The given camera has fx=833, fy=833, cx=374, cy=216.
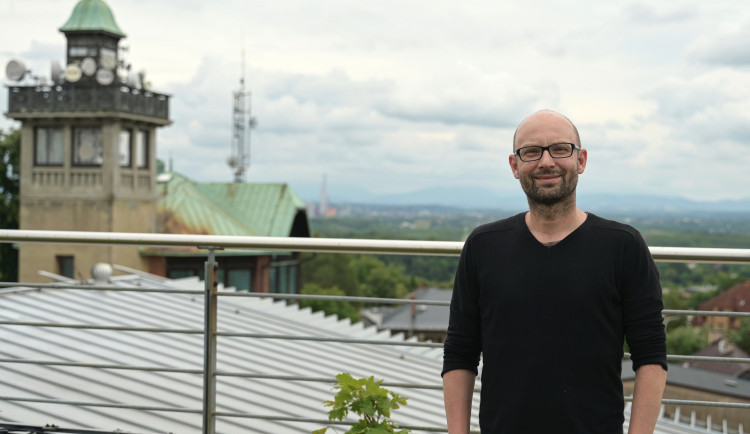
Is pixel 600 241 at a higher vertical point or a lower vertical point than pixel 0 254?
higher

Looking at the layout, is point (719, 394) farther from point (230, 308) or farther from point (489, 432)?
point (489, 432)

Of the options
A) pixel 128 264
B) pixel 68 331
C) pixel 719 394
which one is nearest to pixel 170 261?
pixel 128 264

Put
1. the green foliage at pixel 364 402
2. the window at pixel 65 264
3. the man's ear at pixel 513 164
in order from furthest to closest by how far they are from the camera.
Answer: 1. the window at pixel 65 264
2. the green foliage at pixel 364 402
3. the man's ear at pixel 513 164

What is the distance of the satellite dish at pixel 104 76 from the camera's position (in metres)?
32.8

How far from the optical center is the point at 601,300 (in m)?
2.27

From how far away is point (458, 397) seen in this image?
250cm

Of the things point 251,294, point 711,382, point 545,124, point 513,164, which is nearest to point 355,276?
point 711,382

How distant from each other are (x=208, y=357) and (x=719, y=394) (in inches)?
2845

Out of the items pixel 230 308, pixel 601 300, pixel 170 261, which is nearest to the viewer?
pixel 601 300

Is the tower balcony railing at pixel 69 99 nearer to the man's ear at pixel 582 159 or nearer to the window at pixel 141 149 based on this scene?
the window at pixel 141 149

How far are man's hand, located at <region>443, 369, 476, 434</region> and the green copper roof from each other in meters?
34.2

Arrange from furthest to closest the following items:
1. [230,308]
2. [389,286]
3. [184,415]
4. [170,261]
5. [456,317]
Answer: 1. [389,286]
2. [170,261]
3. [230,308]
4. [184,415]
5. [456,317]

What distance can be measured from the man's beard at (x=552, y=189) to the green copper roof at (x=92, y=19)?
34266 mm

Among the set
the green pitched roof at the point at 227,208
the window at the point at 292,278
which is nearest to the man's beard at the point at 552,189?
the green pitched roof at the point at 227,208
